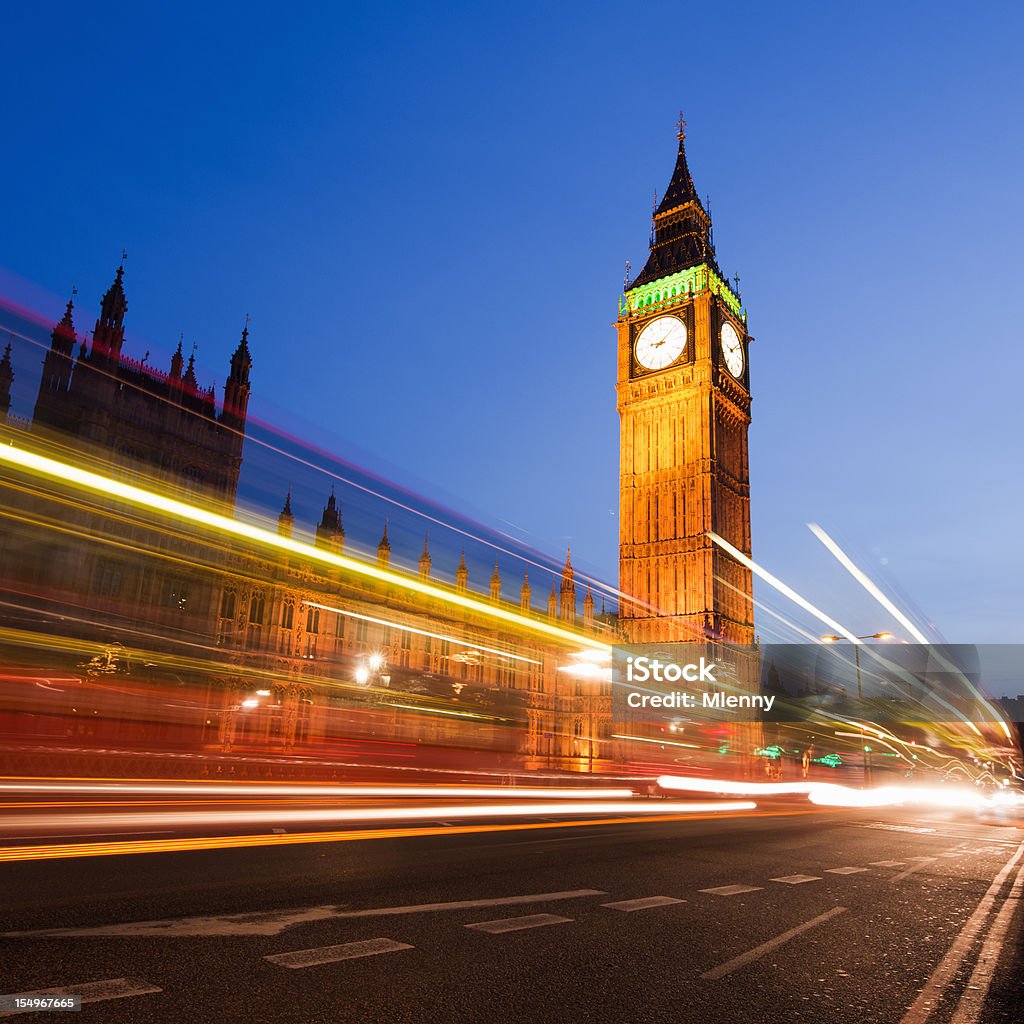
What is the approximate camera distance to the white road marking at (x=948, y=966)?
422cm

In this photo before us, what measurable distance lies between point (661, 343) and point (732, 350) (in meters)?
8.56

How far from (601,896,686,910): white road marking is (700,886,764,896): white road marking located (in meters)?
0.66

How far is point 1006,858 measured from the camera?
42.6 ft

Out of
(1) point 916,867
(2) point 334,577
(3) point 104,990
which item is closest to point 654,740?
(2) point 334,577

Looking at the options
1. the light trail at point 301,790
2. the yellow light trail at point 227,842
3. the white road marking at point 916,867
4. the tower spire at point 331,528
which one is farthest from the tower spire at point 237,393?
the white road marking at point 916,867

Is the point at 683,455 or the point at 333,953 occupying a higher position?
the point at 683,455

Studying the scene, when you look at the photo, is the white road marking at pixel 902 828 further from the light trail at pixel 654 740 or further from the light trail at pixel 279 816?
the light trail at pixel 654 740

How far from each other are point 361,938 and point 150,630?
36.0 metres

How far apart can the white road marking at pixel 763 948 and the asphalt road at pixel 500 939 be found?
25 millimetres

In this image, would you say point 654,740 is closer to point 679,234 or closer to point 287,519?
point 287,519

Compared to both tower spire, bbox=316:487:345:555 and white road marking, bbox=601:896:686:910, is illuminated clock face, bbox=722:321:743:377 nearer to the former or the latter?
tower spire, bbox=316:487:345:555

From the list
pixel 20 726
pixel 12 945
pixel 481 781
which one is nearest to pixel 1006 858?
pixel 12 945

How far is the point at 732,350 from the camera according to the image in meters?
79.6

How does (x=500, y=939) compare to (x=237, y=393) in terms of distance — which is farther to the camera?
(x=237, y=393)
